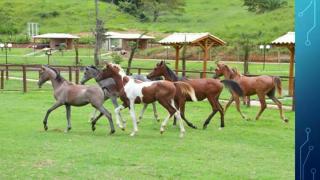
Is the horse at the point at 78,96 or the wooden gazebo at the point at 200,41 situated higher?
the wooden gazebo at the point at 200,41

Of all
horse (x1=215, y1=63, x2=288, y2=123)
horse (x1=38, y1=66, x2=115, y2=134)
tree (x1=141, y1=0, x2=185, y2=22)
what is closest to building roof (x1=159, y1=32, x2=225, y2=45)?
horse (x1=215, y1=63, x2=288, y2=123)

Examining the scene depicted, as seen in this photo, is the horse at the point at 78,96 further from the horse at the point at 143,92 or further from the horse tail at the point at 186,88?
the horse tail at the point at 186,88

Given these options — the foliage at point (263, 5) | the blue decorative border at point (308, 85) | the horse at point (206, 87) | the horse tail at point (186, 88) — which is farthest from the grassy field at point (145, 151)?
the foliage at point (263, 5)

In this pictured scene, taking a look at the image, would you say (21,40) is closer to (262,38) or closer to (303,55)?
(262,38)

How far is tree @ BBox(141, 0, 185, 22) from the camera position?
3044 inches

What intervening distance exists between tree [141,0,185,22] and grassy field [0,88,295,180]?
62449mm

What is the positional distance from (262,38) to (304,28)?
174 ft

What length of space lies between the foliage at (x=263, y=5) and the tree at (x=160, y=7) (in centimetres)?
1049

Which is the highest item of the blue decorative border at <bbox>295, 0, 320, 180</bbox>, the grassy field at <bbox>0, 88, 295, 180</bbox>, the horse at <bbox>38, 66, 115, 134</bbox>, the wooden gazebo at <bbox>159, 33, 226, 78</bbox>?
the wooden gazebo at <bbox>159, 33, 226, 78</bbox>

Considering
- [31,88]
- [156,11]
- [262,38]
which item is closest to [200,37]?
[31,88]

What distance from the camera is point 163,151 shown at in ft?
33.7

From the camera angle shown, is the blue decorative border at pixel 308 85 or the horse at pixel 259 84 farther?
the horse at pixel 259 84

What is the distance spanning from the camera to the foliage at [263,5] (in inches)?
2884

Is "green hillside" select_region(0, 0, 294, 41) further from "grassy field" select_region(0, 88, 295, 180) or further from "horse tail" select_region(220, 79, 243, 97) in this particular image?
"grassy field" select_region(0, 88, 295, 180)
